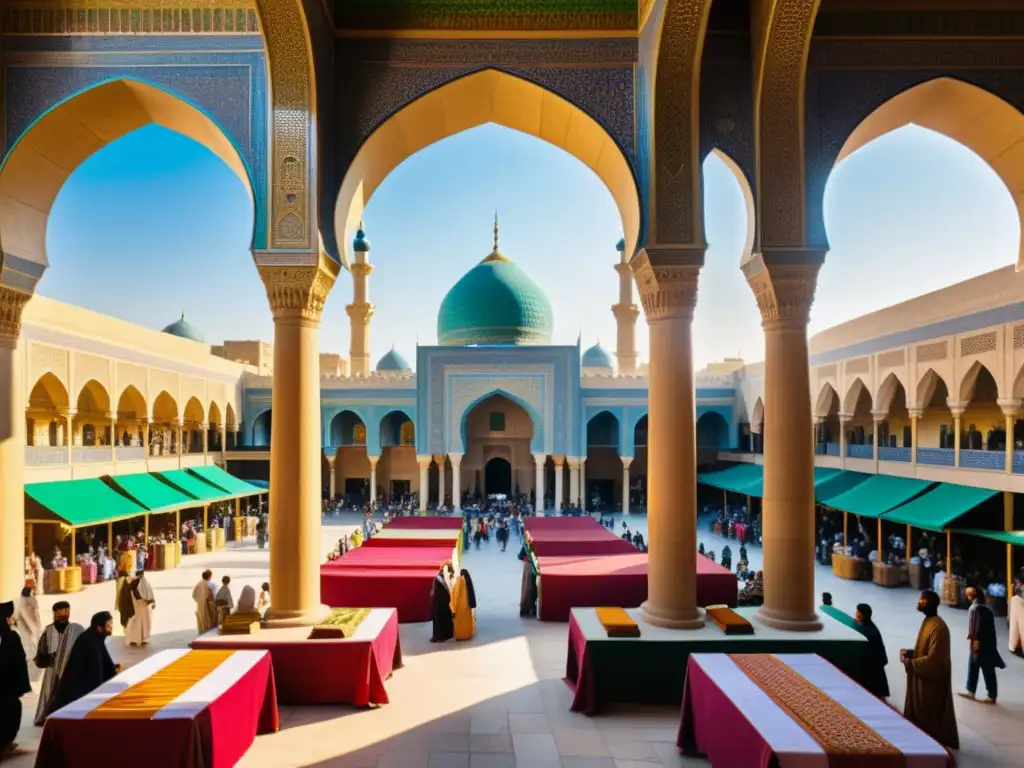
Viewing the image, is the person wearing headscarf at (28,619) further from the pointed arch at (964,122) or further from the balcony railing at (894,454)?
the balcony railing at (894,454)

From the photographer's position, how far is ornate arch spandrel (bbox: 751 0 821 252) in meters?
6.60

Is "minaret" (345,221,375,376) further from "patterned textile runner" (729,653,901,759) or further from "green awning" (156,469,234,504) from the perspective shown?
"patterned textile runner" (729,653,901,759)

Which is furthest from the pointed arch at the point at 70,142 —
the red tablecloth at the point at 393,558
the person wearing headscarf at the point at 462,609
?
the red tablecloth at the point at 393,558

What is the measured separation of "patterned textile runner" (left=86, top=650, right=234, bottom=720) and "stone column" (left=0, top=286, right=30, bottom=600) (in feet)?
8.87

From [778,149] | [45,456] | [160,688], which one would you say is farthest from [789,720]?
[45,456]

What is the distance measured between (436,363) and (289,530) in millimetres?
17793

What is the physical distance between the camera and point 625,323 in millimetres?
28219

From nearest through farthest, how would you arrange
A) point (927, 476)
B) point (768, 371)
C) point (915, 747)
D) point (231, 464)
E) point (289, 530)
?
point (915, 747)
point (289, 530)
point (768, 371)
point (927, 476)
point (231, 464)

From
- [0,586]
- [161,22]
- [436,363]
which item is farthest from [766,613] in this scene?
[436,363]

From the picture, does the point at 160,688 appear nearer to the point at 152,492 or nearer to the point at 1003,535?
the point at 1003,535

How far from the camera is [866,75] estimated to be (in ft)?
22.1

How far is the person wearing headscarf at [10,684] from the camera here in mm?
5047

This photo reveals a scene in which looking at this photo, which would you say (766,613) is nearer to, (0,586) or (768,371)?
(768,371)

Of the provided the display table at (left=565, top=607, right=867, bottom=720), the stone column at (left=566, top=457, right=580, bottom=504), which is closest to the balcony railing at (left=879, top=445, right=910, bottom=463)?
the stone column at (left=566, top=457, right=580, bottom=504)
